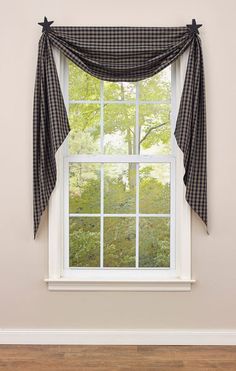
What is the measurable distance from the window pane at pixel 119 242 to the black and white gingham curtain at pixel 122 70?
553mm

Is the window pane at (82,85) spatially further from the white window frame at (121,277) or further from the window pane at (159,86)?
the window pane at (159,86)

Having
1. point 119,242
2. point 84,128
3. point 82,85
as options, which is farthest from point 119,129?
point 119,242

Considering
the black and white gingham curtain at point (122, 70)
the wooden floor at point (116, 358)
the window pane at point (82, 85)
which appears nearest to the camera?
the wooden floor at point (116, 358)

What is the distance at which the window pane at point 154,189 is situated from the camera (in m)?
3.46

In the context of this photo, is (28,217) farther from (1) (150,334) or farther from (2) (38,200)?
(1) (150,334)

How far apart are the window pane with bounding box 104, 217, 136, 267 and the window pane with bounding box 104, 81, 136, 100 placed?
0.96 m

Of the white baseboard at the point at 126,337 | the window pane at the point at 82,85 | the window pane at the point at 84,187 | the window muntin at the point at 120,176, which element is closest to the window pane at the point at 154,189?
the window muntin at the point at 120,176

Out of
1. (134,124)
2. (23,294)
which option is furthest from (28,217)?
(134,124)

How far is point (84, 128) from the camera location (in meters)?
3.48

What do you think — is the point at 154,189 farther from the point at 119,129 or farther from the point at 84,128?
the point at 84,128

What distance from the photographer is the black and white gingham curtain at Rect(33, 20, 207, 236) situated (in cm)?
322

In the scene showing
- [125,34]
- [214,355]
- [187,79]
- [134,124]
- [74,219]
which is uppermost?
[125,34]

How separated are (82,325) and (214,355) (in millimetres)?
998

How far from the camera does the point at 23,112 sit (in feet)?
10.9
